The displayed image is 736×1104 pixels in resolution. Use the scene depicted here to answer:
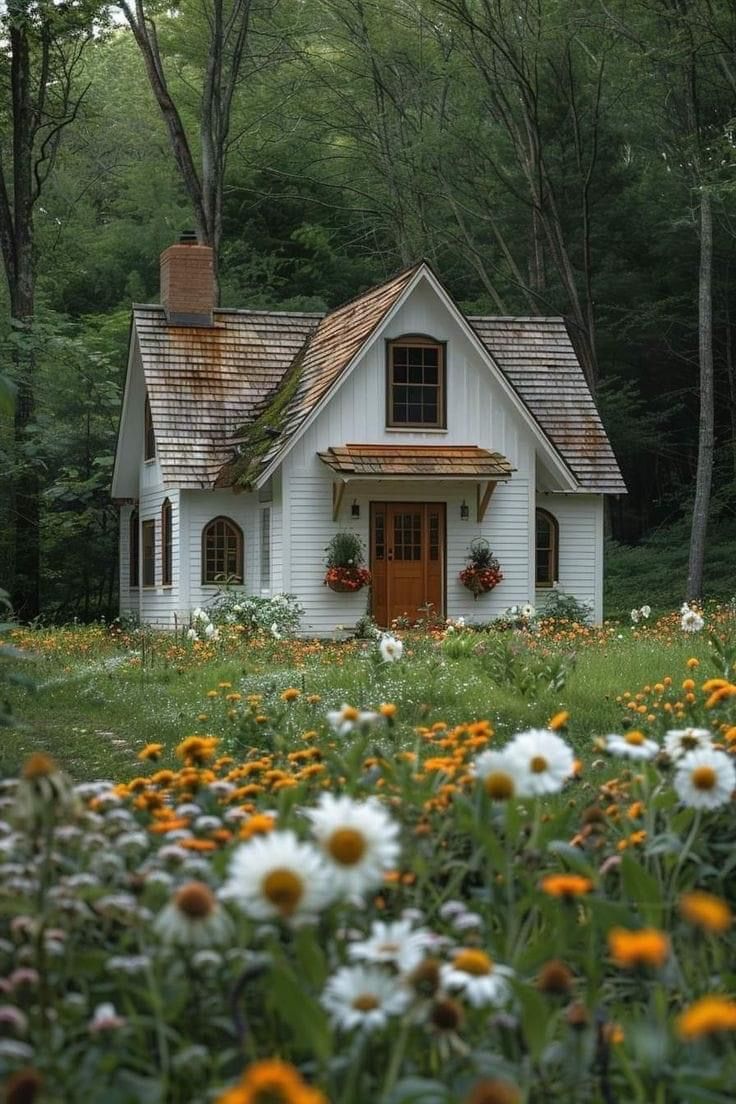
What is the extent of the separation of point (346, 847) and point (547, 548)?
23.6m

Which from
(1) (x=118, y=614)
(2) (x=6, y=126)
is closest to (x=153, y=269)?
(2) (x=6, y=126)

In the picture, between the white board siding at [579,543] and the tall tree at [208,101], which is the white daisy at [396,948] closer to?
the white board siding at [579,543]

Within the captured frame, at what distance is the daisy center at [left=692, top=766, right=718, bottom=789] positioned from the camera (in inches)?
144

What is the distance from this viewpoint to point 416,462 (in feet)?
76.0

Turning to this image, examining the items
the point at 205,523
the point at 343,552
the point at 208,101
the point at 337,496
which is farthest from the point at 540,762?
the point at 208,101

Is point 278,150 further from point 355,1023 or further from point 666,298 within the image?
point 355,1023

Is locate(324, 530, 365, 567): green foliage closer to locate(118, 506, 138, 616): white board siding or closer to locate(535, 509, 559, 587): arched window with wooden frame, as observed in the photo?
locate(535, 509, 559, 587): arched window with wooden frame

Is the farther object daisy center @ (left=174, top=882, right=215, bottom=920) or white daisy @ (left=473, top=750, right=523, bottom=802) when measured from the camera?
white daisy @ (left=473, top=750, right=523, bottom=802)

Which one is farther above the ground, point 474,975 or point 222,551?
point 222,551

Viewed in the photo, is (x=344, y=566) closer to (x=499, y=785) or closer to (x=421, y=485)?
(x=421, y=485)

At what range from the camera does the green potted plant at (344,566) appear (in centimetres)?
2320

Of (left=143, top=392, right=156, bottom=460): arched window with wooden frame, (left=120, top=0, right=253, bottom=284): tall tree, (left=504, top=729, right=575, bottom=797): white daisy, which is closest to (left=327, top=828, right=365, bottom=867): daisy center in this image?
(left=504, top=729, right=575, bottom=797): white daisy

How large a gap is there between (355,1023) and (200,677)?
1188 cm

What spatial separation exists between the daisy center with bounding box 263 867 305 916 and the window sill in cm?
2143
